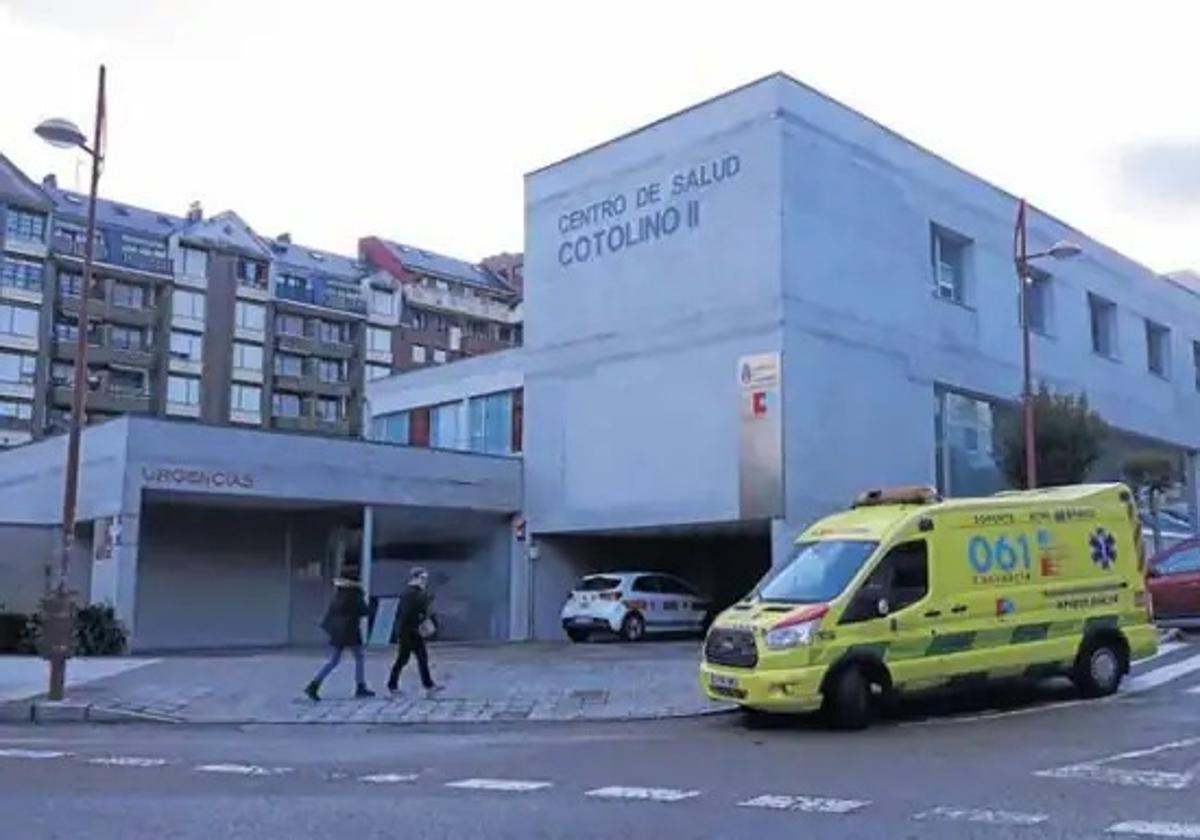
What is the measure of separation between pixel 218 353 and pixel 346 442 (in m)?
55.7

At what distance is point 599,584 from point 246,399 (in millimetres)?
59959

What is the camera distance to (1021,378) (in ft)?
112

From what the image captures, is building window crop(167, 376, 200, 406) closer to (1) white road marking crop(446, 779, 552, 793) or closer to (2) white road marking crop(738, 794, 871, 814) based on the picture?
(1) white road marking crop(446, 779, 552, 793)

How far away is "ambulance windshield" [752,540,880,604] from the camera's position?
1321cm

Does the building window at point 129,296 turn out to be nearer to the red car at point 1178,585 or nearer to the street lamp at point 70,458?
the street lamp at point 70,458

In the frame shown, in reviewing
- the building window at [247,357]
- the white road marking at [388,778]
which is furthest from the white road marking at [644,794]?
the building window at [247,357]

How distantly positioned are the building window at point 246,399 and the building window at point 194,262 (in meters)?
7.48

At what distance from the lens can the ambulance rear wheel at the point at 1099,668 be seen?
14.6m

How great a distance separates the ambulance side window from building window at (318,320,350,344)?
3106 inches

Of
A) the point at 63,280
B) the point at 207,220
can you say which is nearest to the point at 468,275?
the point at 207,220

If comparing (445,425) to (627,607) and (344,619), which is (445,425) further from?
(344,619)

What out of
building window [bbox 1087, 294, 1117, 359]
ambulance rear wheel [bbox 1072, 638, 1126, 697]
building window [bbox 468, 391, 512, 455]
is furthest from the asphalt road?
building window [bbox 1087, 294, 1117, 359]

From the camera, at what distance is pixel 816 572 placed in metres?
13.6

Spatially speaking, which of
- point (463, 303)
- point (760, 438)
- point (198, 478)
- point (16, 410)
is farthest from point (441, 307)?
point (760, 438)
